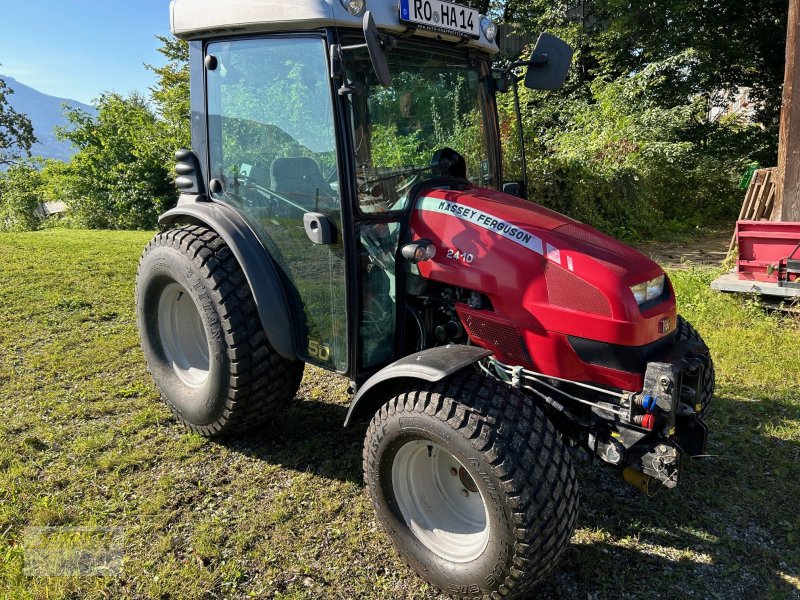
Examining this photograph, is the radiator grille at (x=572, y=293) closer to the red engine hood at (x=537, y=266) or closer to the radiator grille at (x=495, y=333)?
the red engine hood at (x=537, y=266)

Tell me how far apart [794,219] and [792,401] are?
2.98m

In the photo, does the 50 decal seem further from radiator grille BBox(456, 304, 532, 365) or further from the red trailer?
the red trailer

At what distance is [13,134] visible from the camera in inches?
1270

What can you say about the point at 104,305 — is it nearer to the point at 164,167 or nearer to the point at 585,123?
the point at 585,123

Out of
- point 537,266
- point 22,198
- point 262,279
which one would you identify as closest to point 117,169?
point 22,198

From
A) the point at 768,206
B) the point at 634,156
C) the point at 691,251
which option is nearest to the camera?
the point at 768,206

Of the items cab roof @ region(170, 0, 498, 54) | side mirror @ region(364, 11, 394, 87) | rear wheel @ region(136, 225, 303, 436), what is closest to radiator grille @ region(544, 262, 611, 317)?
side mirror @ region(364, 11, 394, 87)

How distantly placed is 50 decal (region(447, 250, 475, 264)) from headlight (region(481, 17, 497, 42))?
3.89ft

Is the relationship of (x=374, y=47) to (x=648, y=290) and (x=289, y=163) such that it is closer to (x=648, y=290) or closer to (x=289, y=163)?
(x=289, y=163)

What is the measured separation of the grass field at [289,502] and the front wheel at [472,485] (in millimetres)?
210

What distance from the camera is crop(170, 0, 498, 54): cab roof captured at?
2379mm

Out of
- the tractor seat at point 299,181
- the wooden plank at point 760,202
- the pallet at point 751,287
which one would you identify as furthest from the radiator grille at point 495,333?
the wooden plank at point 760,202

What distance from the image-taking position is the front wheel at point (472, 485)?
2.07 metres

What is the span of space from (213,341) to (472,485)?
1.44 meters
